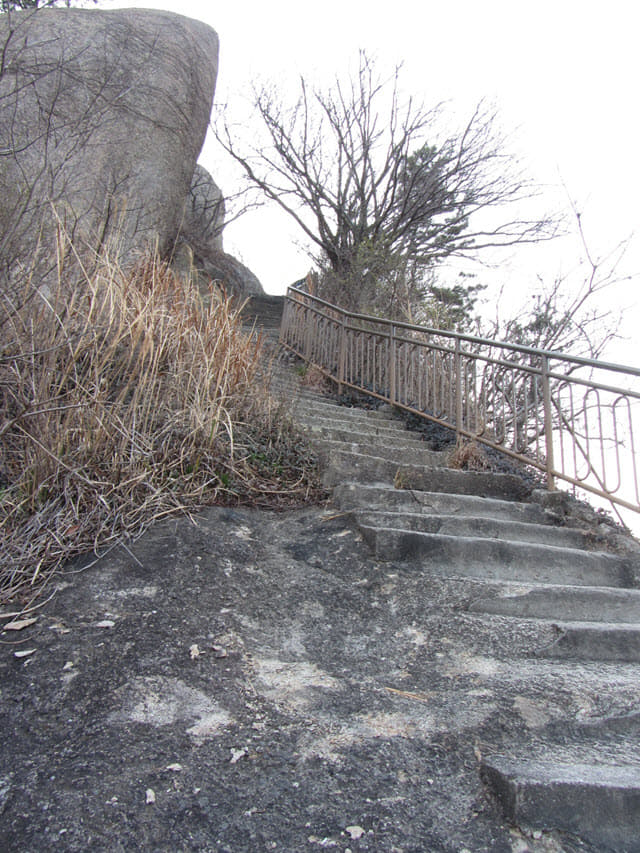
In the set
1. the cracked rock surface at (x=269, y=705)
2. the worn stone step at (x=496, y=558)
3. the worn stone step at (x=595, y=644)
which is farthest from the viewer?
the worn stone step at (x=496, y=558)

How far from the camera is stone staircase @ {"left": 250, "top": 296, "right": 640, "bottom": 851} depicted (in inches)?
60.5

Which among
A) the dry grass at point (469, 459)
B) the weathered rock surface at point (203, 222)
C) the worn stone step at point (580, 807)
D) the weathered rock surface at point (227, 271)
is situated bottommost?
the worn stone step at point (580, 807)

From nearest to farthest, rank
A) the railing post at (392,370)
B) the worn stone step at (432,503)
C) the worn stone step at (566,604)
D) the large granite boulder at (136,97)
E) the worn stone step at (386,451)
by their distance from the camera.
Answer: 1. the worn stone step at (566,604)
2. the worn stone step at (432,503)
3. the worn stone step at (386,451)
4. the railing post at (392,370)
5. the large granite boulder at (136,97)

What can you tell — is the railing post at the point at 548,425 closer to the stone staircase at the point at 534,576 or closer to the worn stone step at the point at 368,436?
the stone staircase at the point at 534,576

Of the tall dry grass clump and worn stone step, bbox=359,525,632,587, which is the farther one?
worn stone step, bbox=359,525,632,587

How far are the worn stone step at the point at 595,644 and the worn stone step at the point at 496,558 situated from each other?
68 centimetres

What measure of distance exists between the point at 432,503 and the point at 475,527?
1.32ft

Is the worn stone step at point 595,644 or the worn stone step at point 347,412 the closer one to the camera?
the worn stone step at point 595,644

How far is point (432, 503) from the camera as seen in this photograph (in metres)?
3.96

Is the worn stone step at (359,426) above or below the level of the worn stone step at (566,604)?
above

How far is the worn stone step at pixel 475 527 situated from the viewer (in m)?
3.43

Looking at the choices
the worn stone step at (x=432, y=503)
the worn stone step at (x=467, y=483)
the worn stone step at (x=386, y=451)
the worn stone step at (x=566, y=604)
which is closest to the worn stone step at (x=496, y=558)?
the worn stone step at (x=566, y=604)

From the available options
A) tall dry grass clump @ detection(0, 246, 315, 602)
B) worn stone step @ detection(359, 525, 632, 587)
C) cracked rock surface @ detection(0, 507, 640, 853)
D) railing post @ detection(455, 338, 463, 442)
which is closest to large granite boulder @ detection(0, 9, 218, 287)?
tall dry grass clump @ detection(0, 246, 315, 602)

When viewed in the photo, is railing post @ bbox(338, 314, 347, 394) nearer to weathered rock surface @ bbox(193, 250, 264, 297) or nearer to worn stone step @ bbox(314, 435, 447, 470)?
worn stone step @ bbox(314, 435, 447, 470)
